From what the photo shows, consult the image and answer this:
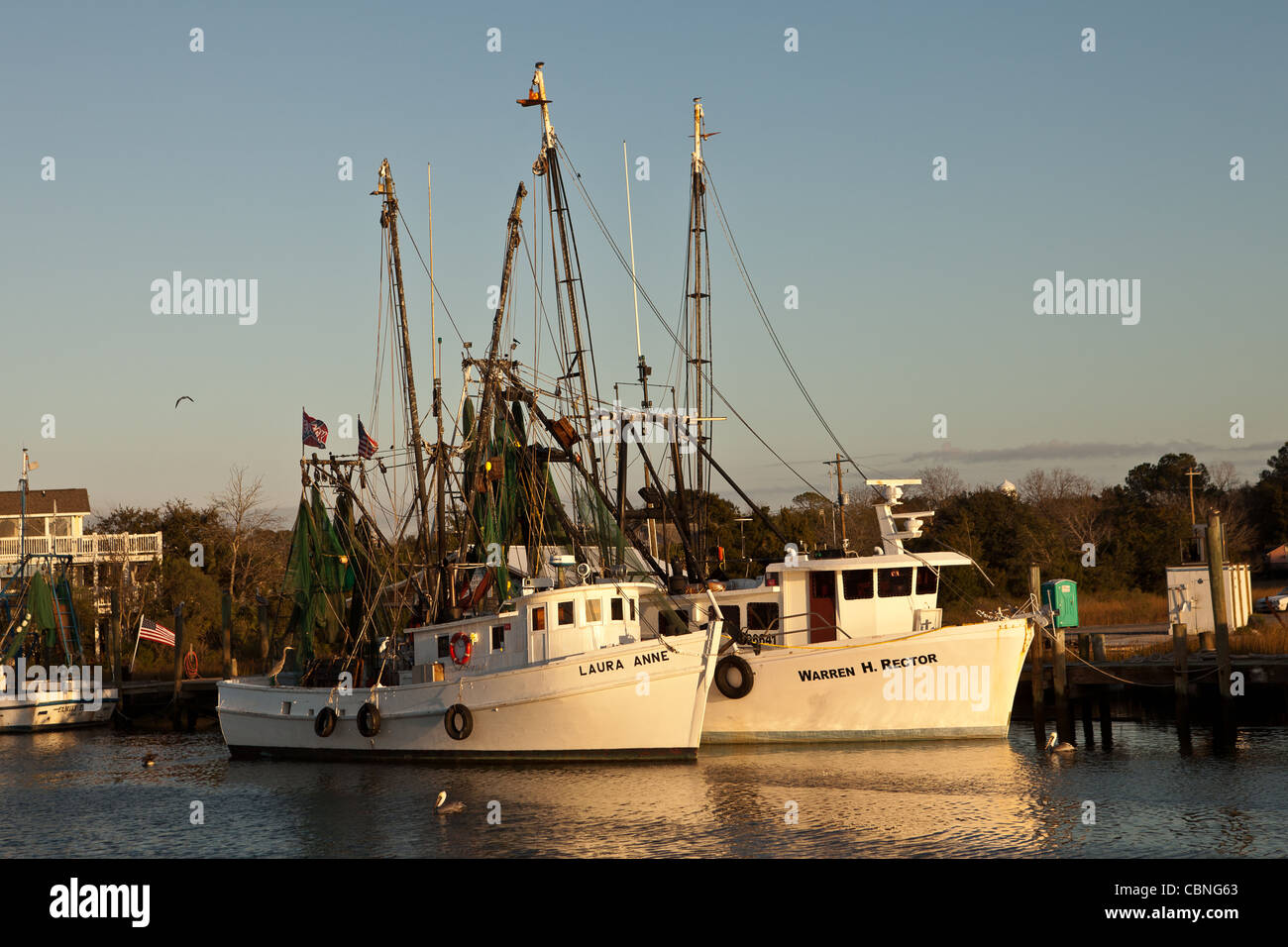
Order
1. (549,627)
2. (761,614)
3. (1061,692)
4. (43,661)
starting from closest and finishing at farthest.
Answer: (549,627)
(761,614)
(1061,692)
(43,661)

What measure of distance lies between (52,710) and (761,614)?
28120 mm

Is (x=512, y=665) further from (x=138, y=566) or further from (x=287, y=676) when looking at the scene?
(x=138, y=566)

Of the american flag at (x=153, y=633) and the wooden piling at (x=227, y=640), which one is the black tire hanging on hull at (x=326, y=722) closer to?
the american flag at (x=153, y=633)

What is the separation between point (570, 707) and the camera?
2908 centimetres

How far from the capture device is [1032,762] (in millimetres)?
28609

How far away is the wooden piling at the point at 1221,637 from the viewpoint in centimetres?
3141

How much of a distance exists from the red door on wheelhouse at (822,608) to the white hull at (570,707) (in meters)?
4.72

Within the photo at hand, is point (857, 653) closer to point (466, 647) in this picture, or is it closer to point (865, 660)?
point (865, 660)

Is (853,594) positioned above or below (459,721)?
above

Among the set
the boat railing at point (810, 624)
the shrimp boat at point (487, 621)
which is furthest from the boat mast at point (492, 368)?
the boat railing at point (810, 624)

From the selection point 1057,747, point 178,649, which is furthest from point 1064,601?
point 178,649

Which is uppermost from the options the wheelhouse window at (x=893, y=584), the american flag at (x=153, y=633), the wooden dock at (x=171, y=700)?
the wheelhouse window at (x=893, y=584)
